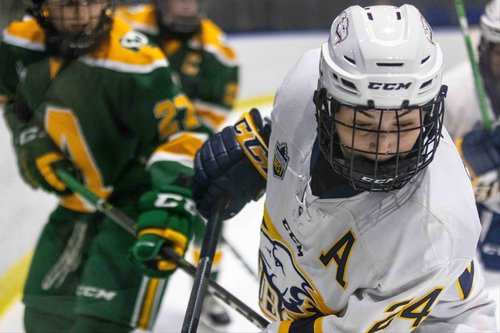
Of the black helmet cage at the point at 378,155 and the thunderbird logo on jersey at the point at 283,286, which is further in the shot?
the thunderbird logo on jersey at the point at 283,286

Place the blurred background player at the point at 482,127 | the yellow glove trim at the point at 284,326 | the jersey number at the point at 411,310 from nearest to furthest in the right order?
the jersey number at the point at 411,310 < the yellow glove trim at the point at 284,326 < the blurred background player at the point at 482,127

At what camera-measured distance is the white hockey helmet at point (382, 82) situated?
114 cm

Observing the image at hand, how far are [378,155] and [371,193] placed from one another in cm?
10

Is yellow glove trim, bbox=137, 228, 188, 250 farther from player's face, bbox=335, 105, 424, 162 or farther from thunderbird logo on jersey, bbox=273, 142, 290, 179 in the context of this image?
player's face, bbox=335, 105, 424, 162

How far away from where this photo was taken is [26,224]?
7.07 feet

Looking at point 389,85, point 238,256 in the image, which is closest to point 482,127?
point 238,256

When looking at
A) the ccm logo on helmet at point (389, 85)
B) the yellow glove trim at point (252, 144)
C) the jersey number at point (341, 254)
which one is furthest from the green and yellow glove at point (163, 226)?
the ccm logo on helmet at point (389, 85)

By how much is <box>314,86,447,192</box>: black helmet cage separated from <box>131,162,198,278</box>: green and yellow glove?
609mm

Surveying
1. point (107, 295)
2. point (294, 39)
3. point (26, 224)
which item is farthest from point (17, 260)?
point (294, 39)

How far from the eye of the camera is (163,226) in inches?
68.8

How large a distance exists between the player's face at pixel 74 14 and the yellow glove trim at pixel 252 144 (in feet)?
1.47

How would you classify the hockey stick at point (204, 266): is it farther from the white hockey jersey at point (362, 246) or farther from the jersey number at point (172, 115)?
the jersey number at point (172, 115)

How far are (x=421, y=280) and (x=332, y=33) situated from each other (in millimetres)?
405

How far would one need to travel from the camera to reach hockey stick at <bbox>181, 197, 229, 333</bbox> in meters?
1.57
